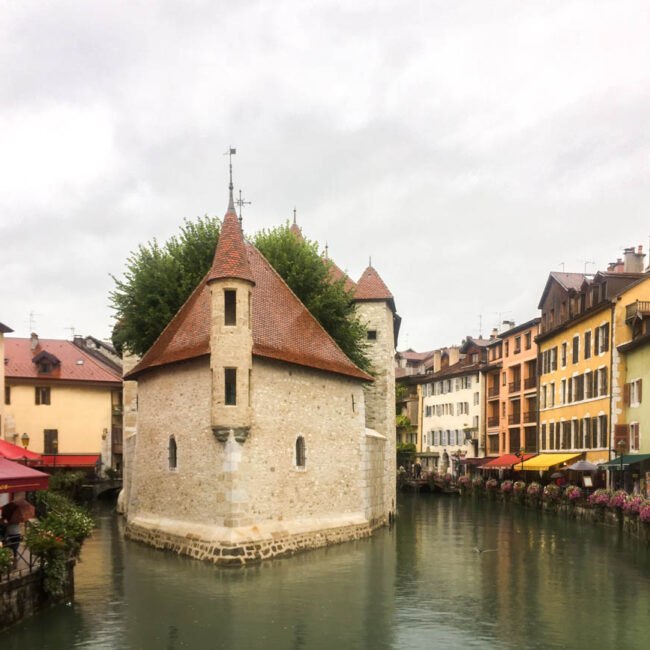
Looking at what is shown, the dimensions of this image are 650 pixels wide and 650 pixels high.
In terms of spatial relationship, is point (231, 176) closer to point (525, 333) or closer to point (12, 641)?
point (12, 641)

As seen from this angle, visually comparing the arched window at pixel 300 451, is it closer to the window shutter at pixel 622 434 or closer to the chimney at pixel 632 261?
the window shutter at pixel 622 434

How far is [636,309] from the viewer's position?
37.4 metres

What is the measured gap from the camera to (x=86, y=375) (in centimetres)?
5588

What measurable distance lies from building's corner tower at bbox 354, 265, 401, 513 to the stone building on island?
5.41 meters

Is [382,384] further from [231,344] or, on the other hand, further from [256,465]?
[231,344]

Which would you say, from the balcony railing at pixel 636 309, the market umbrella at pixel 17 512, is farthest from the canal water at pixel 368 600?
the balcony railing at pixel 636 309

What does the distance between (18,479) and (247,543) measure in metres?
9.27

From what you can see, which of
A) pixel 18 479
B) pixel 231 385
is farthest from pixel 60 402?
pixel 18 479

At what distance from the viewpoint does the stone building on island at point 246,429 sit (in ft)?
77.3

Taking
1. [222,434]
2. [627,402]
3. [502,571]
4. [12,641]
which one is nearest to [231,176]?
[222,434]

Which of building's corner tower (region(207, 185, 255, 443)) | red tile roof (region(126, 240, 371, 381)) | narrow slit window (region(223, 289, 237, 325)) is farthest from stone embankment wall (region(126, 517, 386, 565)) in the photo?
narrow slit window (region(223, 289, 237, 325))

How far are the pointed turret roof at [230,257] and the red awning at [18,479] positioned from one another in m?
9.52

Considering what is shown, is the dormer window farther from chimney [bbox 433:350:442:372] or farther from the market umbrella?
the market umbrella

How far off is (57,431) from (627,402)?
35.6m
